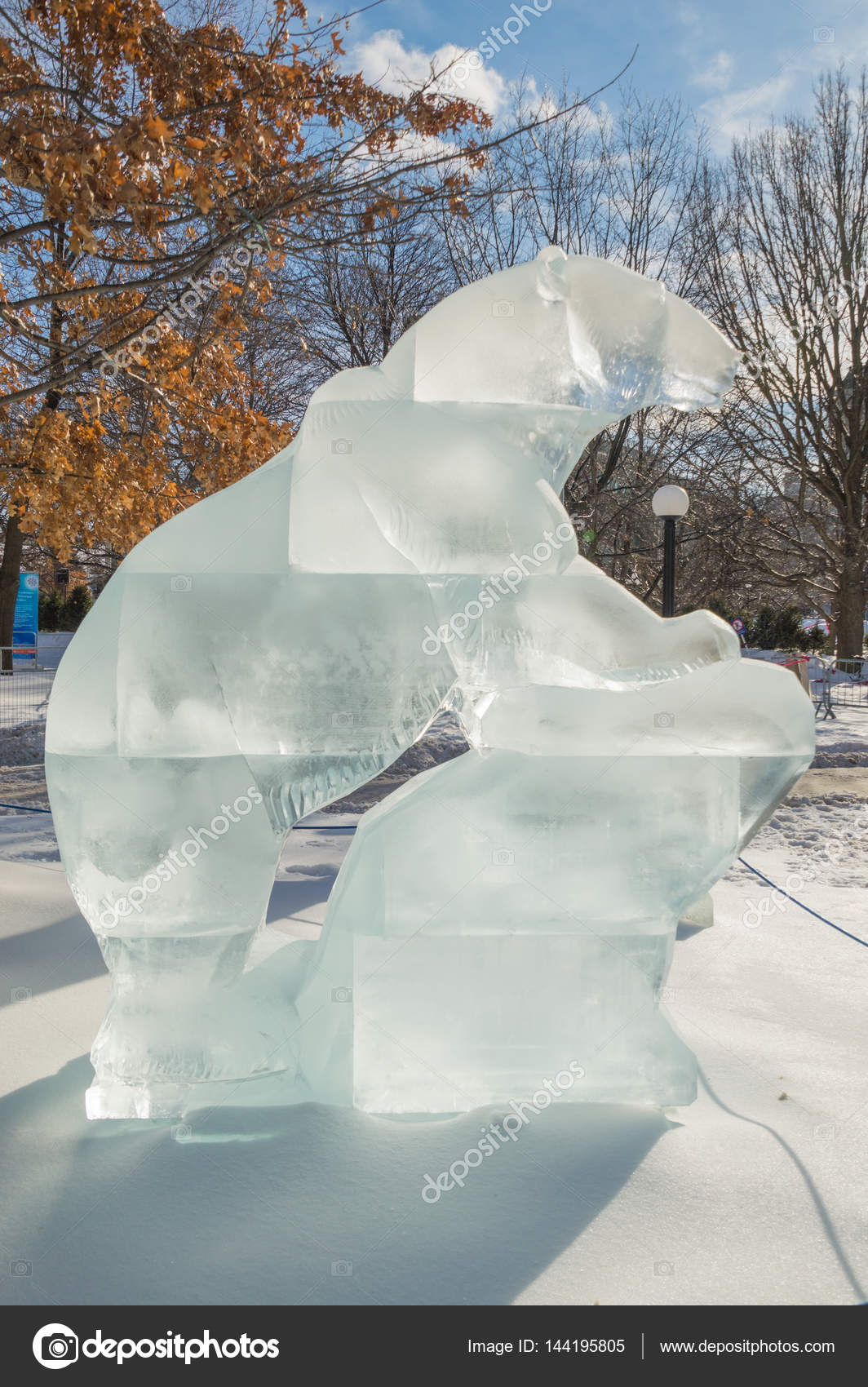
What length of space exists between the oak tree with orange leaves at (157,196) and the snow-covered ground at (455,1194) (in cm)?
375

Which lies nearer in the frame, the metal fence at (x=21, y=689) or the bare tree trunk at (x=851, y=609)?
the metal fence at (x=21, y=689)

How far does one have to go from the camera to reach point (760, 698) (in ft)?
10.2

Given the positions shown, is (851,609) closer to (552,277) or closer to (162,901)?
(552,277)

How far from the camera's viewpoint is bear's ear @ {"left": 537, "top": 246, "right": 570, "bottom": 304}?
306 centimetres

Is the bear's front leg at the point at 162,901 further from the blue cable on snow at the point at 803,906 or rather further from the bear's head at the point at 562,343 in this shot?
the blue cable on snow at the point at 803,906

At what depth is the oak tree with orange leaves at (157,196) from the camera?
180 inches

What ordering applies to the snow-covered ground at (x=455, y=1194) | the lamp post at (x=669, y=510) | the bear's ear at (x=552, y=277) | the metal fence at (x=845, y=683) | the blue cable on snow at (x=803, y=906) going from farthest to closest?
the metal fence at (x=845, y=683) → the lamp post at (x=669, y=510) → the blue cable on snow at (x=803, y=906) → the bear's ear at (x=552, y=277) → the snow-covered ground at (x=455, y=1194)

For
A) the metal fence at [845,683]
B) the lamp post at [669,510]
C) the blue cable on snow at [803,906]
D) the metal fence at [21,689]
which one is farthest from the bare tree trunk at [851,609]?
the metal fence at [21,689]

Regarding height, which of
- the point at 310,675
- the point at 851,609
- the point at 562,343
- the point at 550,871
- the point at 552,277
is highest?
the point at 552,277

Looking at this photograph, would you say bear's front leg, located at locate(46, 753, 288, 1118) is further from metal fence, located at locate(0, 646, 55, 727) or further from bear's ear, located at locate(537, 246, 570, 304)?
metal fence, located at locate(0, 646, 55, 727)

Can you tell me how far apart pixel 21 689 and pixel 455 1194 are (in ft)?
47.4

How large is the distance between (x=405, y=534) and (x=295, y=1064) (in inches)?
67.2

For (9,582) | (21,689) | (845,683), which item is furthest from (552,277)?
(9,582)

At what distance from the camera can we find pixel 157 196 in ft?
17.8
